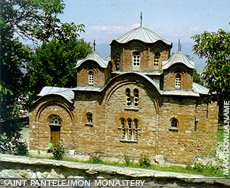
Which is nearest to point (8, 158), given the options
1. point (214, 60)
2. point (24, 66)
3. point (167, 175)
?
point (167, 175)

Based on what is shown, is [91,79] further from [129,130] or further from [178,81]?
[178,81]

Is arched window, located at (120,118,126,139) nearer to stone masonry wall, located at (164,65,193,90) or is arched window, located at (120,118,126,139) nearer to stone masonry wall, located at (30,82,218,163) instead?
stone masonry wall, located at (30,82,218,163)

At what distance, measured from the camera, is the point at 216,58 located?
25.9 m

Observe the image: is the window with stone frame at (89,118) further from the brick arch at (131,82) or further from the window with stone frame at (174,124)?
the window with stone frame at (174,124)

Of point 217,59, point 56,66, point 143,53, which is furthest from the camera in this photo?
point 217,59

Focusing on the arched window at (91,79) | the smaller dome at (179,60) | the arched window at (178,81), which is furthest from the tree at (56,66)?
the arched window at (178,81)

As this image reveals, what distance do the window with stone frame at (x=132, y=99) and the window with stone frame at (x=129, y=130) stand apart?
68 cm

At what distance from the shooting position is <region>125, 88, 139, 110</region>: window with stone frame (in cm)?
1728

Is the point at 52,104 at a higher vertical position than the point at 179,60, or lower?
lower

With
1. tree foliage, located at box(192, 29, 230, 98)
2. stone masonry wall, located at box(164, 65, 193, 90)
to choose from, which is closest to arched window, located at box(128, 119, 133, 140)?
stone masonry wall, located at box(164, 65, 193, 90)

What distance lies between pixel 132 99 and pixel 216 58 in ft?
36.7

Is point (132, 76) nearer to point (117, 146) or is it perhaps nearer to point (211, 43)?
point (117, 146)

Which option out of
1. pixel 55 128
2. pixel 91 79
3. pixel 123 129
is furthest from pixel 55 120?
pixel 123 129

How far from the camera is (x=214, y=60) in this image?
85.1ft
